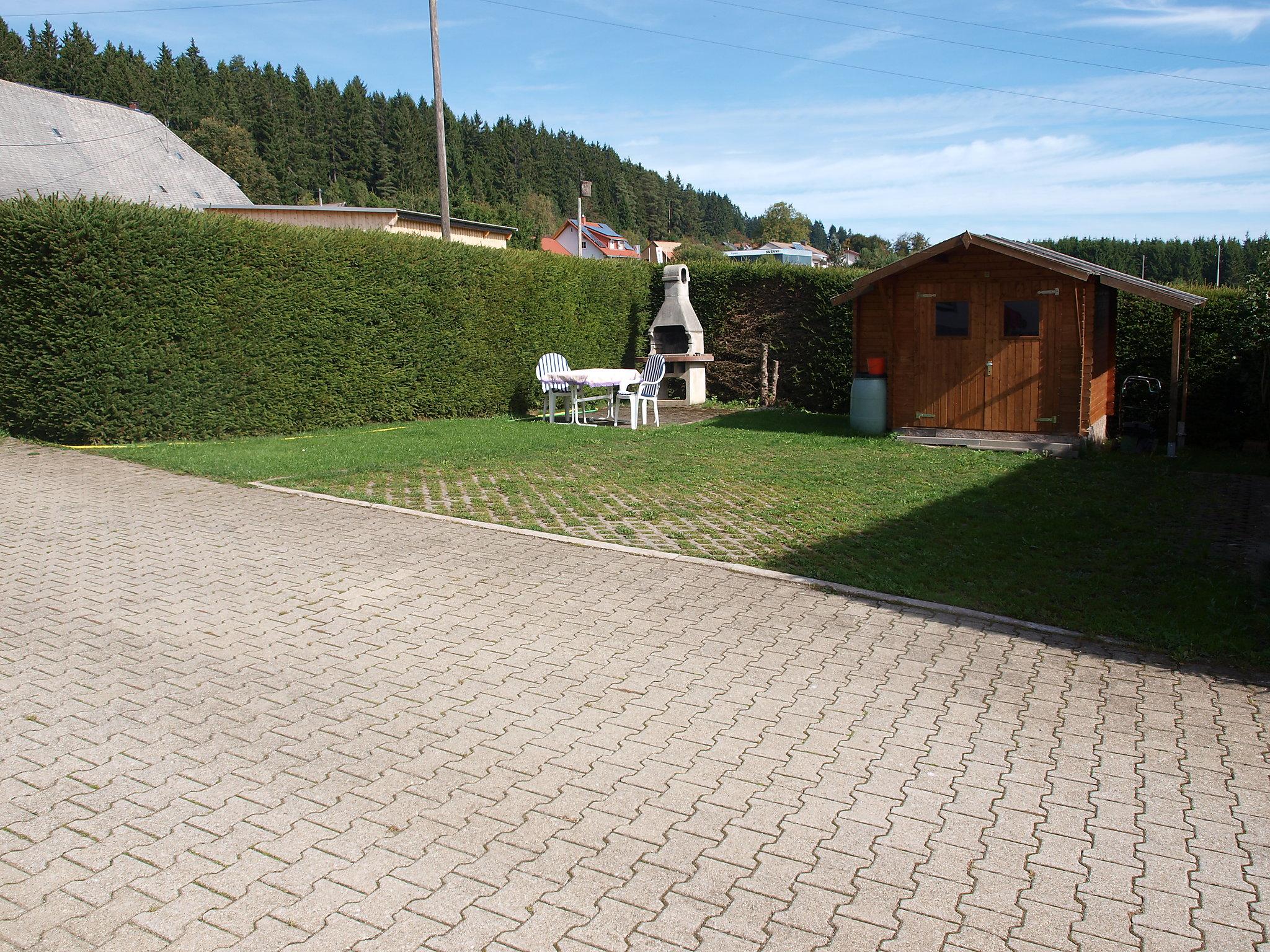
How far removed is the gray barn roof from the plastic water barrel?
21.2 m

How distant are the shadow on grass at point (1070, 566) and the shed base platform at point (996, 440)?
2664mm

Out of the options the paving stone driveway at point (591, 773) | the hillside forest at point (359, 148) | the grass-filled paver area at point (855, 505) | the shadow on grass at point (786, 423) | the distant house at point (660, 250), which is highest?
the hillside forest at point (359, 148)

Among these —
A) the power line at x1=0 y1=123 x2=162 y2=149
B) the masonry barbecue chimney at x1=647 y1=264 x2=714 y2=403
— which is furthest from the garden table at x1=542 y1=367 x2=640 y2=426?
the power line at x1=0 y1=123 x2=162 y2=149

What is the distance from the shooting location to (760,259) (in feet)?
66.5

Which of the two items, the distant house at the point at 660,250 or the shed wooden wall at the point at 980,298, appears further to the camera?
the distant house at the point at 660,250

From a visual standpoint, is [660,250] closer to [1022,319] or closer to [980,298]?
[980,298]

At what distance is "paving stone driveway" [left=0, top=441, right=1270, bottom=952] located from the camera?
2934mm

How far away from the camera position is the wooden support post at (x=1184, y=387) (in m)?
13.2

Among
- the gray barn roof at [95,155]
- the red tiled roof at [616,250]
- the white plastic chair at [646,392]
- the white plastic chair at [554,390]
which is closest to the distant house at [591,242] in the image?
the red tiled roof at [616,250]

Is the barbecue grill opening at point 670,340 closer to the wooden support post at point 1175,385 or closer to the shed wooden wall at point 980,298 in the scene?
the shed wooden wall at point 980,298

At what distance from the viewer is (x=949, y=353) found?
13320mm

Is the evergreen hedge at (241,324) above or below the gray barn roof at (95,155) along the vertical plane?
below

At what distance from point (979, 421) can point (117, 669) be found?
11.4 meters

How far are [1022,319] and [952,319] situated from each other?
0.94 meters
